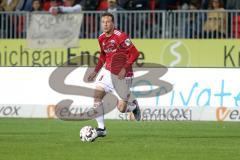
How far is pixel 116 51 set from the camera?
17.9m

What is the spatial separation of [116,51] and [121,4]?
9723 mm

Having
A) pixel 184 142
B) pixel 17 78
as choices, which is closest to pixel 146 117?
pixel 17 78

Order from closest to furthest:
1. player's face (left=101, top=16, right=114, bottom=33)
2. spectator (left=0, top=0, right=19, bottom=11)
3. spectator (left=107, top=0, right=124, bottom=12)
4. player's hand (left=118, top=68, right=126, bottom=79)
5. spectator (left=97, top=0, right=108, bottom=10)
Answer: player's face (left=101, top=16, right=114, bottom=33) → player's hand (left=118, top=68, right=126, bottom=79) → spectator (left=107, top=0, right=124, bottom=12) → spectator (left=97, top=0, right=108, bottom=10) → spectator (left=0, top=0, right=19, bottom=11)

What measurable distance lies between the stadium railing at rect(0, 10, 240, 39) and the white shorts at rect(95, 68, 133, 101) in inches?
314

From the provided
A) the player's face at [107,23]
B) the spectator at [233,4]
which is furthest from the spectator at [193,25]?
the player's face at [107,23]

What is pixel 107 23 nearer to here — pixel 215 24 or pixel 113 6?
pixel 215 24

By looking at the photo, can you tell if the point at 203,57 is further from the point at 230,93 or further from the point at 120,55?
the point at 120,55

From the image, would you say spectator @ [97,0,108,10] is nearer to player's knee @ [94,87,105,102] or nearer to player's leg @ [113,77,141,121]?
player's leg @ [113,77,141,121]

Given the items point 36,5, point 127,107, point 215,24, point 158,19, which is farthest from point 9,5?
point 127,107

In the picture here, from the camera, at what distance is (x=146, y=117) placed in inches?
936

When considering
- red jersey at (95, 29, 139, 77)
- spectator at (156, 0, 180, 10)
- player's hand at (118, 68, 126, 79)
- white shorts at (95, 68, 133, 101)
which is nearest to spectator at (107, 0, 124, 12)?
spectator at (156, 0, 180, 10)

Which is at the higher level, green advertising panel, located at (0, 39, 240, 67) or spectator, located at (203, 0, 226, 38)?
spectator, located at (203, 0, 226, 38)

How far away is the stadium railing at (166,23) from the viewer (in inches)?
1017

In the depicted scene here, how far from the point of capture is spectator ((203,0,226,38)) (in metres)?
25.8
